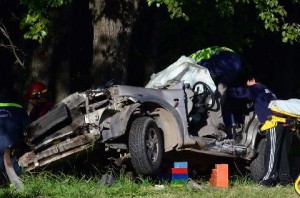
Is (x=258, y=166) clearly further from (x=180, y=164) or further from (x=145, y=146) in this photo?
(x=145, y=146)

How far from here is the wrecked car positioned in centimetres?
1001

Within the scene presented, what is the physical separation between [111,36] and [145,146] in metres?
3.41

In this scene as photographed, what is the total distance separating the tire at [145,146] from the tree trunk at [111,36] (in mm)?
2789

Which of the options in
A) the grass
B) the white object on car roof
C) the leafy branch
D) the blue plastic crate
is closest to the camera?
the grass

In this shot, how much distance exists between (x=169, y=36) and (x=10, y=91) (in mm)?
3785

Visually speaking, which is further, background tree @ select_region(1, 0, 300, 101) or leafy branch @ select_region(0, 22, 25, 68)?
leafy branch @ select_region(0, 22, 25, 68)

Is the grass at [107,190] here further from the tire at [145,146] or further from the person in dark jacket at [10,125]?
the person in dark jacket at [10,125]

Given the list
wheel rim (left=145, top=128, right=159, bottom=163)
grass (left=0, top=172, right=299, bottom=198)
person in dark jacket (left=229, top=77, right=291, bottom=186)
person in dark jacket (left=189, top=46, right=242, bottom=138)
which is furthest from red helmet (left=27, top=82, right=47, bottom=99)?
person in dark jacket (left=229, top=77, right=291, bottom=186)

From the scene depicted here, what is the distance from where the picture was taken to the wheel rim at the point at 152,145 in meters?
10.3

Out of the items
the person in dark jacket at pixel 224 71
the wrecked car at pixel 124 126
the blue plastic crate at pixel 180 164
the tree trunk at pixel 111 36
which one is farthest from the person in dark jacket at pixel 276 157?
the tree trunk at pixel 111 36

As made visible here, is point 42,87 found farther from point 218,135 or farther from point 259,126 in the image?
point 259,126

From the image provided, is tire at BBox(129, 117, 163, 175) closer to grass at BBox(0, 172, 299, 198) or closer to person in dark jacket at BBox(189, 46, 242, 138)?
grass at BBox(0, 172, 299, 198)

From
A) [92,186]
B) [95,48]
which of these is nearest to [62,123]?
[92,186]

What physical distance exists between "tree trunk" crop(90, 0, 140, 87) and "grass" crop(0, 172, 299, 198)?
2.98 meters
